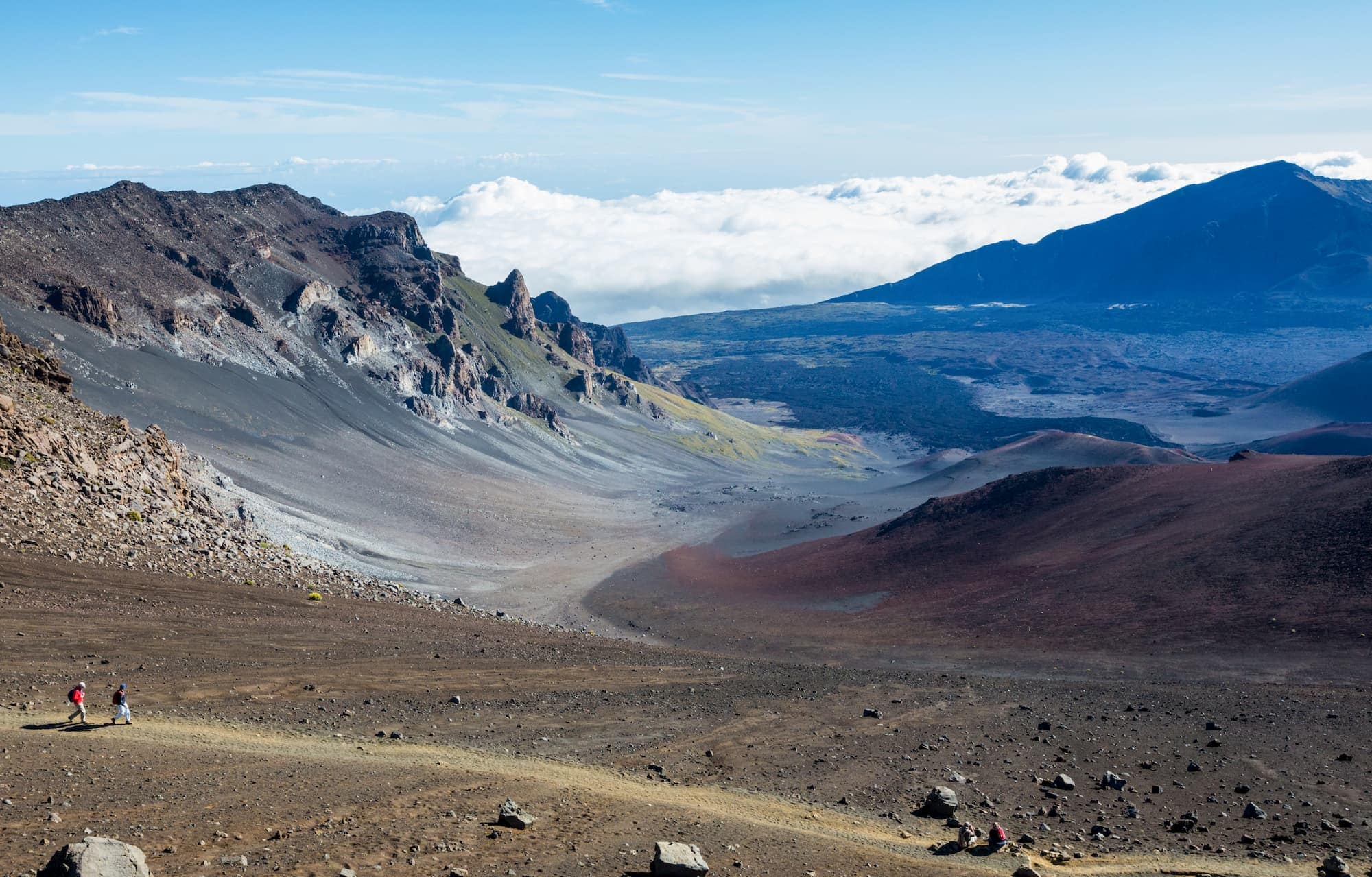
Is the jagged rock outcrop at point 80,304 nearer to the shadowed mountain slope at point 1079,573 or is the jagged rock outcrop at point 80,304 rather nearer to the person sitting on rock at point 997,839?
the shadowed mountain slope at point 1079,573

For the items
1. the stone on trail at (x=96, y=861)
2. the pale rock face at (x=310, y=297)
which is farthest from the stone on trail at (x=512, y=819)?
the pale rock face at (x=310, y=297)

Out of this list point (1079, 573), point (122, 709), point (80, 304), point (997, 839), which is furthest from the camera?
point (80, 304)

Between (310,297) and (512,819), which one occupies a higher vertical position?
(310,297)

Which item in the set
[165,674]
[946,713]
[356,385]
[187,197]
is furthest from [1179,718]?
[187,197]

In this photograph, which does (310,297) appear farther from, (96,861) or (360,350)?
(96,861)

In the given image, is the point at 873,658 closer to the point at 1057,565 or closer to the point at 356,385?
the point at 1057,565

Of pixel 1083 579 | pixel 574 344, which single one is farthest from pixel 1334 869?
pixel 574 344

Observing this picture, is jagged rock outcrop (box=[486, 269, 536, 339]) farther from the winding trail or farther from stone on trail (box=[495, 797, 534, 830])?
stone on trail (box=[495, 797, 534, 830])
